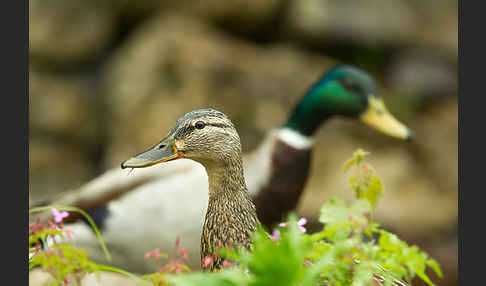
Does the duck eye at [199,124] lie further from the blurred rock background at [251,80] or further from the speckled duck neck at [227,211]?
the blurred rock background at [251,80]

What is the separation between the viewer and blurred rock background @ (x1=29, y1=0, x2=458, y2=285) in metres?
4.05

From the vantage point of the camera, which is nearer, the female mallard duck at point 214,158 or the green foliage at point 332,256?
the green foliage at point 332,256

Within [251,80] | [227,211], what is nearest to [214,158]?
[227,211]

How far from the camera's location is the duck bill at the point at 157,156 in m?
1.37

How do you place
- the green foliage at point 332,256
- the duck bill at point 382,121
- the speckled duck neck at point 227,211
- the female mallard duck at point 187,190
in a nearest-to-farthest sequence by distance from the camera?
the green foliage at point 332,256
the speckled duck neck at point 227,211
the female mallard duck at point 187,190
the duck bill at point 382,121

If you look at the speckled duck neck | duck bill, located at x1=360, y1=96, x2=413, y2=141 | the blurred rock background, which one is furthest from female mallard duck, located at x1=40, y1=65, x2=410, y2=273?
the blurred rock background

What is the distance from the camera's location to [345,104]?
2.67 m

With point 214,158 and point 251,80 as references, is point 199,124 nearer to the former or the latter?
point 214,158

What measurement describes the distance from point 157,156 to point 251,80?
2743 mm

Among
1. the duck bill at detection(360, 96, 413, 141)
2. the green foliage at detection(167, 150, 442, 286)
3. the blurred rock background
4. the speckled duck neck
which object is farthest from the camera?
the blurred rock background

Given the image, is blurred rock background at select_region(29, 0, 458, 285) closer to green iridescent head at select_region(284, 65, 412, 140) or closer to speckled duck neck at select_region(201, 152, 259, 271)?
green iridescent head at select_region(284, 65, 412, 140)

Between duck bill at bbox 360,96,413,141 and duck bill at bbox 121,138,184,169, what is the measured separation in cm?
145

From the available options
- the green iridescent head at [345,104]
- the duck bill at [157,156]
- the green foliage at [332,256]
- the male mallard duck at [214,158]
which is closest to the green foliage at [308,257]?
the green foliage at [332,256]

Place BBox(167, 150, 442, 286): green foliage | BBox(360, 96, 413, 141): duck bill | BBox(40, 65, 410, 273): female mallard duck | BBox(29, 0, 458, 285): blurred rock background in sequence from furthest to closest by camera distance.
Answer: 1. BBox(29, 0, 458, 285): blurred rock background
2. BBox(360, 96, 413, 141): duck bill
3. BBox(40, 65, 410, 273): female mallard duck
4. BBox(167, 150, 442, 286): green foliage
